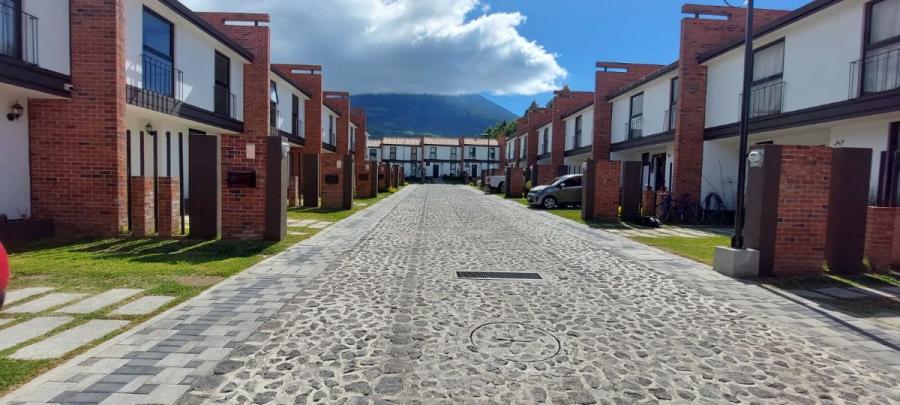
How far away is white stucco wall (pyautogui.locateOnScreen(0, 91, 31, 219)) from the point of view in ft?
29.3

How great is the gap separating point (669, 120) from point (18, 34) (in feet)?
63.8

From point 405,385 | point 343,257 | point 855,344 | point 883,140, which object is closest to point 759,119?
point 883,140

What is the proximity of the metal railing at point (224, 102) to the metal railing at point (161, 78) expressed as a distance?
2.57 m

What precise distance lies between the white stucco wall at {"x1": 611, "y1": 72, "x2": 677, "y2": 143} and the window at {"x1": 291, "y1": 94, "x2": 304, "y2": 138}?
16.5 meters

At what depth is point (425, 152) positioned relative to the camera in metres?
75.4

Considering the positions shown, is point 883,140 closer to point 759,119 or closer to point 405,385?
point 759,119

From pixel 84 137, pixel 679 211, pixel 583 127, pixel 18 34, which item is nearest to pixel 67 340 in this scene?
pixel 84 137

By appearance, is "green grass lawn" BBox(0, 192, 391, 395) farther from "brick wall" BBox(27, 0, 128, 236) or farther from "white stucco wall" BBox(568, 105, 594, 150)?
"white stucco wall" BBox(568, 105, 594, 150)

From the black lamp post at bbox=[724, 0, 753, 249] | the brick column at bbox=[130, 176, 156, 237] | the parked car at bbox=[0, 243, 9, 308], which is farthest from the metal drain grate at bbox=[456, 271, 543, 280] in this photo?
the brick column at bbox=[130, 176, 156, 237]

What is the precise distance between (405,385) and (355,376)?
15.5 inches

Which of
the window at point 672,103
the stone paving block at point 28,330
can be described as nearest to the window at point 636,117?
the window at point 672,103

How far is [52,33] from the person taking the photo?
9.16 meters

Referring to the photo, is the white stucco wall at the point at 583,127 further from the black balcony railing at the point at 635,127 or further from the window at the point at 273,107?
the window at the point at 273,107

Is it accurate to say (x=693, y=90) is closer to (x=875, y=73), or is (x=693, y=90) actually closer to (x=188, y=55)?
(x=875, y=73)
